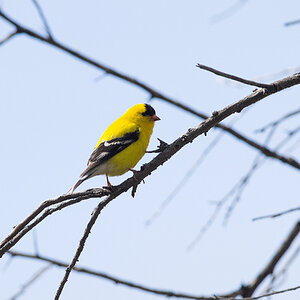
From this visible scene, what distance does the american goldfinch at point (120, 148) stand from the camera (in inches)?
246

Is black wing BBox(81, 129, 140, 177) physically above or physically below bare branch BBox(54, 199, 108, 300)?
above

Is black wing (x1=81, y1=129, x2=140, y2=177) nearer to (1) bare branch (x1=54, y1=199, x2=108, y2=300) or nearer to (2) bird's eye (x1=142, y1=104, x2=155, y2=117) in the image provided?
(2) bird's eye (x1=142, y1=104, x2=155, y2=117)

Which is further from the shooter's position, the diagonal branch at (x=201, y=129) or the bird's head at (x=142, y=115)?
the bird's head at (x=142, y=115)

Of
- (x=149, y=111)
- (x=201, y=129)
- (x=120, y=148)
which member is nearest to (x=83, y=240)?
(x=201, y=129)

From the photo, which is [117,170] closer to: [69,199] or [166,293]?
[166,293]

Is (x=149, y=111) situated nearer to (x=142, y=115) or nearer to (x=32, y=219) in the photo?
(x=142, y=115)

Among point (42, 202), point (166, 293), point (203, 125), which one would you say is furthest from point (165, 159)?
point (166, 293)

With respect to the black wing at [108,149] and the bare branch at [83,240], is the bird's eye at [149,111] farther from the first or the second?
the bare branch at [83,240]

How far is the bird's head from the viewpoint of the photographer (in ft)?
24.5

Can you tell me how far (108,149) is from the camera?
21.2 feet

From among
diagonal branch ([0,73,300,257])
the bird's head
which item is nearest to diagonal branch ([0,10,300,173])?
diagonal branch ([0,73,300,257])

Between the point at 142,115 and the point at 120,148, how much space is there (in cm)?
128

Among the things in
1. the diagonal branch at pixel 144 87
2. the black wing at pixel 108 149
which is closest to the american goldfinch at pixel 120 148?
the black wing at pixel 108 149

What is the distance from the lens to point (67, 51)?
3512mm
